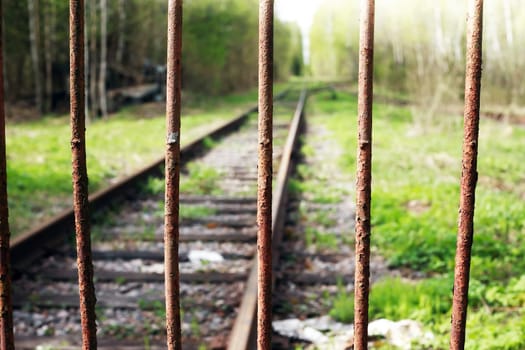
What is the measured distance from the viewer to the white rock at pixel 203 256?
4578mm

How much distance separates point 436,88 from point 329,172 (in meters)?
5.99

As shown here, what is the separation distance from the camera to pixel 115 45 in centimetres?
2322

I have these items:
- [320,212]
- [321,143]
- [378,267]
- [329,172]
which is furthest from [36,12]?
[378,267]

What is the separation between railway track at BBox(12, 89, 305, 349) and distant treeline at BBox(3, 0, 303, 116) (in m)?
12.1

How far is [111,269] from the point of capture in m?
4.34

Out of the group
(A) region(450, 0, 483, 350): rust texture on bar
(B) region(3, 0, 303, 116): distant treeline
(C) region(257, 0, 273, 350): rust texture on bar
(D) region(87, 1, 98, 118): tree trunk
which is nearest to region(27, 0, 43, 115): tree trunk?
(B) region(3, 0, 303, 116): distant treeline

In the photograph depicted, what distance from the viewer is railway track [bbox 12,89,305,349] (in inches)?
128

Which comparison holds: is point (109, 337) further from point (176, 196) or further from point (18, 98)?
point (18, 98)

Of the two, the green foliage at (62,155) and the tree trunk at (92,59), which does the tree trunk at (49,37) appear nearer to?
the tree trunk at (92,59)

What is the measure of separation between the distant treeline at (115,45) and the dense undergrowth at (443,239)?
10.9 m

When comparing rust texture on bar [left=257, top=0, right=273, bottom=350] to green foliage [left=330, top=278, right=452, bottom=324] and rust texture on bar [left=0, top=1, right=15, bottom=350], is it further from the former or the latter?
green foliage [left=330, top=278, right=452, bottom=324]

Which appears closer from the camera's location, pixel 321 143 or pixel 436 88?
pixel 321 143

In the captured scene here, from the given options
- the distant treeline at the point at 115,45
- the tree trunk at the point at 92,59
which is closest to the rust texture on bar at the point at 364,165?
the tree trunk at the point at 92,59

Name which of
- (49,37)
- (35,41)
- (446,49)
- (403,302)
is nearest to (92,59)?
(49,37)
